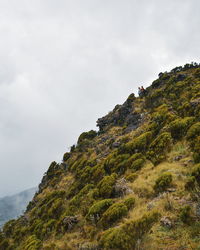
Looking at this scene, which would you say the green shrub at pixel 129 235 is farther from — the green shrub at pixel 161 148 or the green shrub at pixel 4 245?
the green shrub at pixel 4 245

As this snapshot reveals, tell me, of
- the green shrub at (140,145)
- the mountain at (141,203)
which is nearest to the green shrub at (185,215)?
the mountain at (141,203)

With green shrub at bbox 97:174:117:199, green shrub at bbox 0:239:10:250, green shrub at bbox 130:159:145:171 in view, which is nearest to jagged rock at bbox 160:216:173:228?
green shrub at bbox 97:174:117:199

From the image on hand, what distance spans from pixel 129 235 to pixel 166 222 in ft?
5.15

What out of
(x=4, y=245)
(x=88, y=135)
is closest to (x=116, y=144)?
(x=88, y=135)

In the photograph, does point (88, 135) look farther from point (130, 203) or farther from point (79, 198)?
point (130, 203)

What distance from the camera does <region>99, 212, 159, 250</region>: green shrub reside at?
5.86 meters

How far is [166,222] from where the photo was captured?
265 inches

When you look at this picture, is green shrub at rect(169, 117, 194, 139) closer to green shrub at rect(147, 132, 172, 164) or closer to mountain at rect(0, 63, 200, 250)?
mountain at rect(0, 63, 200, 250)

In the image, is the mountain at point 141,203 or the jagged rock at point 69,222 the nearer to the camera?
the mountain at point 141,203

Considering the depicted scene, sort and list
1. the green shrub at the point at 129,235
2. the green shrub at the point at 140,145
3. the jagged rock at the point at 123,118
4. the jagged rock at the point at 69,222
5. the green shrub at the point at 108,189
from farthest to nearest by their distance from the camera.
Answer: the jagged rock at the point at 123,118, the green shrub at the point at 140,145, the green shrub at the point at 108,189, the jagged rock at the point at 69,222, the green shrub at the point at 129,235

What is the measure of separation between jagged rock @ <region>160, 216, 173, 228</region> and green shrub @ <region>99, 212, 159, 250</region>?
1.13 feet

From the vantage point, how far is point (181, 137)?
606 inches

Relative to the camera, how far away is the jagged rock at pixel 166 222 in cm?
660

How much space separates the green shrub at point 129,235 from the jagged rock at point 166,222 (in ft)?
1.13
